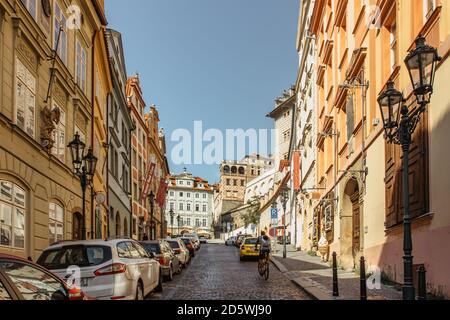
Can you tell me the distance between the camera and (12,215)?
1434 cm

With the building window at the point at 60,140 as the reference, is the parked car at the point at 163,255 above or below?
below

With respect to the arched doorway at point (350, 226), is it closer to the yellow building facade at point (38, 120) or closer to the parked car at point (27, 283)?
the yellow building facade at point (38, 120)

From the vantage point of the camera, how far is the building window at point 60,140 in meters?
19.0

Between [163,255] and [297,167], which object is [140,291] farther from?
[297,167]

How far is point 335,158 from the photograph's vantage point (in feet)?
87.5

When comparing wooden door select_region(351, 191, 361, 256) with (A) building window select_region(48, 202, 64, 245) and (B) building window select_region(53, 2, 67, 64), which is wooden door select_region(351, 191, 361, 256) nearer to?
(A) building window select_region(48, 202, 64, 245)

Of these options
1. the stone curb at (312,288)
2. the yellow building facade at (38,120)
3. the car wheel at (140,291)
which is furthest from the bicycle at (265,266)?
the car wheel at (140,291)

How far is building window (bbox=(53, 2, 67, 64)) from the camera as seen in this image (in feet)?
62.5

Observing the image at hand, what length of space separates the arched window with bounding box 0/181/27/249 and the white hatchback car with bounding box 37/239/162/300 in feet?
9.90

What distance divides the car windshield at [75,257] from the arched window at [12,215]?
293cm

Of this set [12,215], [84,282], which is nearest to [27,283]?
[84,282]
